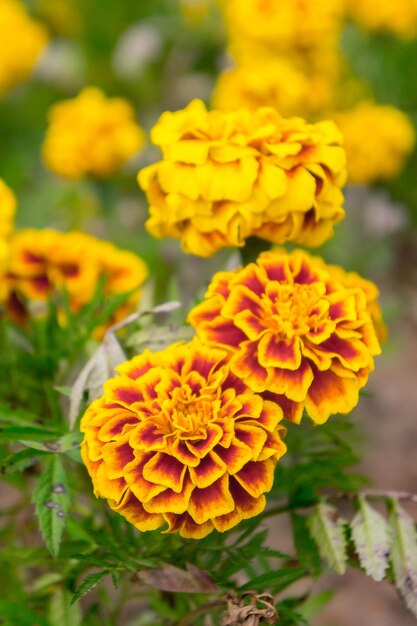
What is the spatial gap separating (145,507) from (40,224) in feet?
5.80

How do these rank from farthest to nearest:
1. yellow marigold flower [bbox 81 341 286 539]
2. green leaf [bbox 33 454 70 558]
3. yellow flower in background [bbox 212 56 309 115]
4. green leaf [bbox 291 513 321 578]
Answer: yellow flower in background [bbox 212 56 309 115] < green leaf [bbox 291 513 321 578] < green leaf [bbox 33 454 70 558] < yellow marigold flower [bbox 81 341 286 539]

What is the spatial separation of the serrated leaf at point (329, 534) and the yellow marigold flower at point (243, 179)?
345 millimetres

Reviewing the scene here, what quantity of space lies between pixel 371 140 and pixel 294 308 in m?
1.57

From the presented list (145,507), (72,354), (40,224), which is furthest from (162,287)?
(145,507)

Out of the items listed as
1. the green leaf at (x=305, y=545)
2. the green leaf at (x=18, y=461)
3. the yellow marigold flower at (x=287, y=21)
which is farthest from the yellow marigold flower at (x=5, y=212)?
the yellow marigold flower at (x=287, y=21)

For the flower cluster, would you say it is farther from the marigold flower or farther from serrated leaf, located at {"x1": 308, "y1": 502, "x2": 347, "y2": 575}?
the marigold flower

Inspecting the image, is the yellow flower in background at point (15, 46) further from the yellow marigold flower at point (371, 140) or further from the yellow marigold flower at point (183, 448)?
the yellow marigold flower at point (183, 448)

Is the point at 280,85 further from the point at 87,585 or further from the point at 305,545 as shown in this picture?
the point at 87,585

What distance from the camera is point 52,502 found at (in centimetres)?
101

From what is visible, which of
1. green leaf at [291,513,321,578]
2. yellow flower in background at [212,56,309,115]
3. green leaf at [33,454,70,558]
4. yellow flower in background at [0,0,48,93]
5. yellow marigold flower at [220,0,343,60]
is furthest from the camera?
yellow flower in background at [0,0,48,93]

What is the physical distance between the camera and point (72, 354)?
1.28m

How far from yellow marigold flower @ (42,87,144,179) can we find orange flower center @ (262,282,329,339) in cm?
141

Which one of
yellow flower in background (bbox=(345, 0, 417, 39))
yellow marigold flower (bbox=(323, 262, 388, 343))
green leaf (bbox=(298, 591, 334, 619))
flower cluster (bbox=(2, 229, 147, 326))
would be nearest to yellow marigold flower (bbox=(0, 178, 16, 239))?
flower cluster (bbox=(2, 229, 147, 326))

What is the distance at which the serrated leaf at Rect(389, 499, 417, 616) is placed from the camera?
1.01 meters
